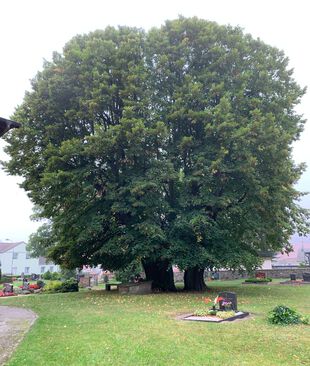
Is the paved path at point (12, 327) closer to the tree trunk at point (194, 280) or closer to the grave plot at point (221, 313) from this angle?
the grave plot at point (221, 313)

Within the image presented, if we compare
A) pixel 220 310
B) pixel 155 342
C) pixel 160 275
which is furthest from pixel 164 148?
pixel 155 342

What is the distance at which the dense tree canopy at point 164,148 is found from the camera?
20.8m

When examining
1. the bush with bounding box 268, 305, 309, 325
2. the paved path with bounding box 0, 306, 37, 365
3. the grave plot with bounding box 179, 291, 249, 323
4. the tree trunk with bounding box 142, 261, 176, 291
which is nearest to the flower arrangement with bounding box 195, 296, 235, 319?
the grave plot with bounding box 179, 291, 249, 323

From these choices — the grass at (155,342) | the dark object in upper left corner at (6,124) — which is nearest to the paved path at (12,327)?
the grass at (155,342)

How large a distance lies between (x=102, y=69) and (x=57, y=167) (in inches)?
252

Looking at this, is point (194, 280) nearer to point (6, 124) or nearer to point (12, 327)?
point (12, 327)

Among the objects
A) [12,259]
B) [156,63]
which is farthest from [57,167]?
[12,259]

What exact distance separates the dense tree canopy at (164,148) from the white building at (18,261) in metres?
64.0

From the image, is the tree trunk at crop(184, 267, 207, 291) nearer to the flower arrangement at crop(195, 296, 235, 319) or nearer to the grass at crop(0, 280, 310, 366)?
the flower arrangement at crop(195, 296, 235, 319)

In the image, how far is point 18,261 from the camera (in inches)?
3302

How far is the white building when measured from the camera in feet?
272

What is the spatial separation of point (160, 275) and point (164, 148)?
8.43 metres

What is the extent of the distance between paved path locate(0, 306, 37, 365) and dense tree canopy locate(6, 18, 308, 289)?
20.9ft

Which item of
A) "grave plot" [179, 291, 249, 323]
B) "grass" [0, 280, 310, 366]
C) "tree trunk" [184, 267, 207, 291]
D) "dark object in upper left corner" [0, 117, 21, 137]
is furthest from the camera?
"tree trunk" [184, 267, 207, 291]
